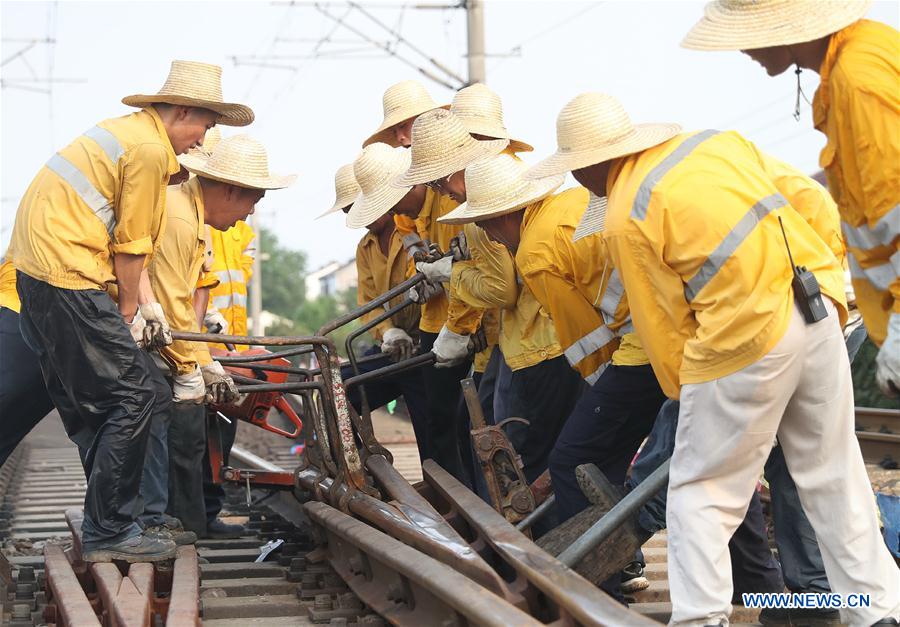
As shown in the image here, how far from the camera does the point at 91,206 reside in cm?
542

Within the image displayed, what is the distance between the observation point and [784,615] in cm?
448

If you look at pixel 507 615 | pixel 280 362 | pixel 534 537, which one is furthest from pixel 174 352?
pixel 507 615

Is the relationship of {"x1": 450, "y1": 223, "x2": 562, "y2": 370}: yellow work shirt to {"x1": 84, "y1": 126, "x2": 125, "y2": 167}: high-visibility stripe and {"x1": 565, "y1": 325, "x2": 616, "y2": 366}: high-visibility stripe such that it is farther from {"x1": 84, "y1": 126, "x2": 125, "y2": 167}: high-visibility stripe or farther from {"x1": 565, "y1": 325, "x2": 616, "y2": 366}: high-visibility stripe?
{"x1": 84, "y1": 126, "x2": 125, "y2": 167}: high-visibility stripe

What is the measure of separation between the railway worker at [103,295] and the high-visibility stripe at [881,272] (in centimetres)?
307

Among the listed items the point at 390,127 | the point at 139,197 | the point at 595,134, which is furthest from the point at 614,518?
the point at 390,127

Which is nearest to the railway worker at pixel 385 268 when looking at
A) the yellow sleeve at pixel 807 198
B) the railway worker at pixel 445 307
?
the railway worker at pixel 445 307

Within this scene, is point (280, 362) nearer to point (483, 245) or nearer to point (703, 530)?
point (483, 245)

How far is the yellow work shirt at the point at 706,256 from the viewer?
3752 millimetres

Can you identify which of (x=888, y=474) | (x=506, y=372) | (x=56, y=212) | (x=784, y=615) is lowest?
(x=888, y=474)

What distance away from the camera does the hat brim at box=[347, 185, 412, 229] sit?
672cm

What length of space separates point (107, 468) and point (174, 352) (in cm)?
65

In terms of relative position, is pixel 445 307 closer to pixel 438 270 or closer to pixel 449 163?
pixel 438 270

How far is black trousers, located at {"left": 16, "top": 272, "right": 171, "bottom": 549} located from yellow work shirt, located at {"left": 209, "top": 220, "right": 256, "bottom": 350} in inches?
96.8

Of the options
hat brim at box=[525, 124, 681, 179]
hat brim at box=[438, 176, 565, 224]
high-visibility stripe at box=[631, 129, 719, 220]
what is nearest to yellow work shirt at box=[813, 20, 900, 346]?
high-visibility stripe at box=[631, 129, 719, 220]
